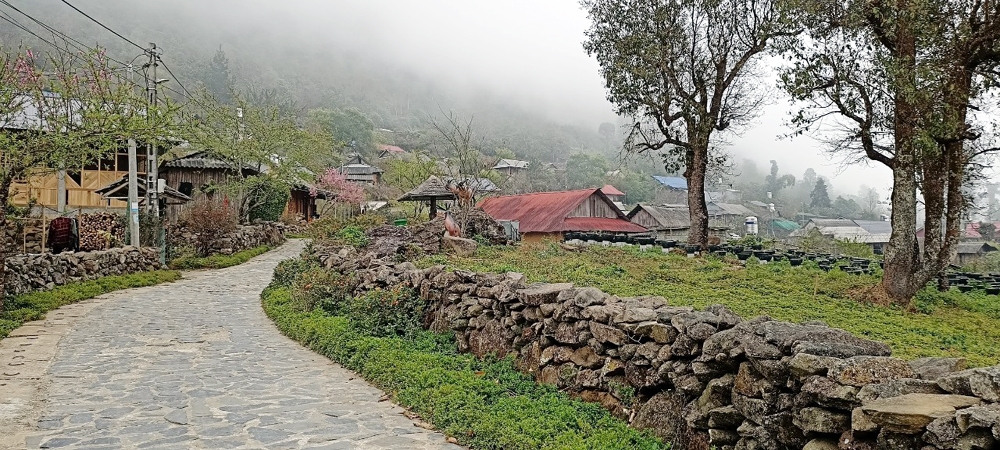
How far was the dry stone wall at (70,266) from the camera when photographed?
14.5 m

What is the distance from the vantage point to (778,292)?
36.7ft

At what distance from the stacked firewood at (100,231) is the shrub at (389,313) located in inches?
457

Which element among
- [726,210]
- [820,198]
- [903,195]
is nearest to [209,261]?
[903,195]

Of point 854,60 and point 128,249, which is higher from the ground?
point 854,60

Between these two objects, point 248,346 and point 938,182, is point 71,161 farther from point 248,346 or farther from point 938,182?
point 938,182

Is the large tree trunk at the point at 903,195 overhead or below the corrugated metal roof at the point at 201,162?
below

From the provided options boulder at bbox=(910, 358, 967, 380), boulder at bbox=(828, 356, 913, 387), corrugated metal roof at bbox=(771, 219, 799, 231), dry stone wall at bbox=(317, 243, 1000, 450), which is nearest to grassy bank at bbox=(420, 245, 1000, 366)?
dry stone wall at bbox=(317, 243, 1000, 450)

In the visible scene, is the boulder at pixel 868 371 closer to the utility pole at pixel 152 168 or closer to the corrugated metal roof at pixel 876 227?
the utility pole at pixel 152 168

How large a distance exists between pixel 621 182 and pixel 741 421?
65.4 m

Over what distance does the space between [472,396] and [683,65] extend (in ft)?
53.9

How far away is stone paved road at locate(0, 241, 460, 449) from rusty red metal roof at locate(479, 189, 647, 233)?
62.7 feet

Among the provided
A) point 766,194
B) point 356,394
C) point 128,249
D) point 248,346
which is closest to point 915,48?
point 356,394

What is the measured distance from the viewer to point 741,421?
4859mm

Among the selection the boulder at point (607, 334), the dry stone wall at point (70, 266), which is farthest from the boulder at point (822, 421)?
the dry stone wall at point (70, 266)
